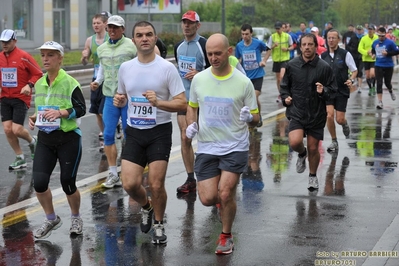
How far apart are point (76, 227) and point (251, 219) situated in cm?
176

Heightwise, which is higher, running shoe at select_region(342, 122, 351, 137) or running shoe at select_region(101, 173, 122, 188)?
running shoe at select_region(342, 122, 351, 137)

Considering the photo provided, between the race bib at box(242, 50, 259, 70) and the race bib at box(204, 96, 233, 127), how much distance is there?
26.4 ft

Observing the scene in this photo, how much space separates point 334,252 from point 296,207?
1.81 meters

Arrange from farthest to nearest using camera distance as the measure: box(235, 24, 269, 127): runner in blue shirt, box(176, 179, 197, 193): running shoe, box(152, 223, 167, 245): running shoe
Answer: box(235, 24, 269, 127): runner in blue shirt
box(176, 179, 197, 193): running shoe
box(152, 223, 167, 245): running shoe

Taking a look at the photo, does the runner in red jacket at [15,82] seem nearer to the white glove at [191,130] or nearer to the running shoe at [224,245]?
the white glove at [191,130]

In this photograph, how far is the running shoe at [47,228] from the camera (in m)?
7.64

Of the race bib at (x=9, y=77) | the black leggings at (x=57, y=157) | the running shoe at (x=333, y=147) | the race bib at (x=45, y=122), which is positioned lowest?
the running shoe at (x=333, y=147)

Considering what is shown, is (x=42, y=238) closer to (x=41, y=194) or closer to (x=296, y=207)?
(x=41, y=194)

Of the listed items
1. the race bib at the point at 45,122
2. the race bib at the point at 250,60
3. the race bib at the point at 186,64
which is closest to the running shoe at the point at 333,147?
the race bib at the point at 250,60

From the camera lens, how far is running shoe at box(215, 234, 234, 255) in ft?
23.4

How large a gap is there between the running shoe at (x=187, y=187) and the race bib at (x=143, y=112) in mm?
2256

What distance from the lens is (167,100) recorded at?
A: 7.68m

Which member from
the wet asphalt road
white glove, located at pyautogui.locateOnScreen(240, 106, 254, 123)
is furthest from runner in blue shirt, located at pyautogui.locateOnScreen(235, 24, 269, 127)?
white glove, located at pyautogui.locateOnScreen(240, 106, 254, 123)

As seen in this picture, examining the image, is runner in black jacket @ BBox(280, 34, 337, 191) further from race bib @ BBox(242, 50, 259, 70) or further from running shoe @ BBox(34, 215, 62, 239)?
race bib @ BBox(242, 50, 259, 70)
